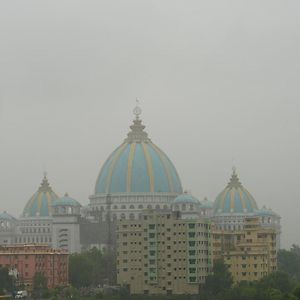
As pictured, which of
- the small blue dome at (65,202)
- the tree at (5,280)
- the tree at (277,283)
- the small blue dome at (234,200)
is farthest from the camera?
the small blue dome at (234,200)

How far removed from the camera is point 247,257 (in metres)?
77.0

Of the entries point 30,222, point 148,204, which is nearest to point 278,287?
point 148,204

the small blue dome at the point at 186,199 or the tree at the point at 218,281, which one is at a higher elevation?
the small blue dome at the point at 186,199

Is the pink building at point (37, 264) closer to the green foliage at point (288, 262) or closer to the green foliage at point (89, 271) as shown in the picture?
the green foliage at point (89, 271)

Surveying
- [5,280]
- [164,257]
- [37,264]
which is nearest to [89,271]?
[37,264]

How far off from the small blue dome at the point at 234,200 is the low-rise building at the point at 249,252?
24234 millimetres

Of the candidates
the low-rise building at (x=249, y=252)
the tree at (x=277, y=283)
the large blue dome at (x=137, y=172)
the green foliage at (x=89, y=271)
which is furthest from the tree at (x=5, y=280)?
the large blue dome at (x=137, y=172)

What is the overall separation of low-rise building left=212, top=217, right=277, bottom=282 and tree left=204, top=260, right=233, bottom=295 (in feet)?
7.52

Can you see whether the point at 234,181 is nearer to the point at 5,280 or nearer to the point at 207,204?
the point at 207,204

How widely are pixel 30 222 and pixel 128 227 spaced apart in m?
33.5

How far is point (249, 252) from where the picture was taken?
77000mm

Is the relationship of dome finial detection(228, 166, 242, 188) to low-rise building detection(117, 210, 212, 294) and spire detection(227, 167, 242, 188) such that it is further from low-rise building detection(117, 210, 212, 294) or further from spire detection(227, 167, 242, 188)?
low-rise building detection(117, 210, 212, 294)

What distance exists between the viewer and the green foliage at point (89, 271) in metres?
79.7

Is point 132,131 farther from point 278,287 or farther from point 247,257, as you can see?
point 278,287
